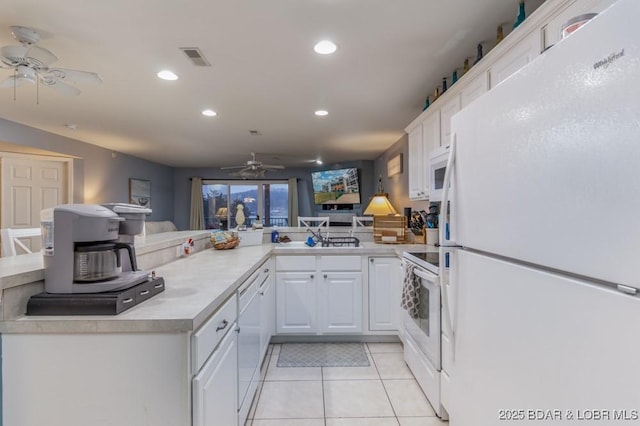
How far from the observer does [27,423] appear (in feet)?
3.37

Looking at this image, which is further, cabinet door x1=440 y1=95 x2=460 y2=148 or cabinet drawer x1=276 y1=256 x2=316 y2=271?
cabinet drawer x1=276 y1=256 x2=316 y2=271

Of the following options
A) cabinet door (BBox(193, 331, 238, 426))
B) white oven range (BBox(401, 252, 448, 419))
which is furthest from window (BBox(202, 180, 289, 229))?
cabinet door (BBox(193, 331, 238, 426))

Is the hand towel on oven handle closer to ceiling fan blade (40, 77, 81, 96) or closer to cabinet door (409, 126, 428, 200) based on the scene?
cabinet door (409, 126, 428, 200)

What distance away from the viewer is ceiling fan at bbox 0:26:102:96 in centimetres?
201

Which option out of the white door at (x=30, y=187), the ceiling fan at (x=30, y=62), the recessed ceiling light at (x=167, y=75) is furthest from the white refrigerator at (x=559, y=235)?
the white door at (x=30, y=187)

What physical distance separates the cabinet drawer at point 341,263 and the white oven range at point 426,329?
2.00ft

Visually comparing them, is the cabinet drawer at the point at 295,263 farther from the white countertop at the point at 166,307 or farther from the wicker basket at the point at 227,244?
the white countertop at the point at 166,307

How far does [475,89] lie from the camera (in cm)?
213

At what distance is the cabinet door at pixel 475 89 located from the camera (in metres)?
2.02

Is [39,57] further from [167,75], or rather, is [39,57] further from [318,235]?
[318,235]

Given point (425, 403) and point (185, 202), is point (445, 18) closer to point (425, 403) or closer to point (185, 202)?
point (425, 403)

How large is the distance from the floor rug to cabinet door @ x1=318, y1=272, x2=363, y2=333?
0.15 m

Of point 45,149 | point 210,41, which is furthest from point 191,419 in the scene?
point 45,149

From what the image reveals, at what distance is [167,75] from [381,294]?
8.91 ft
